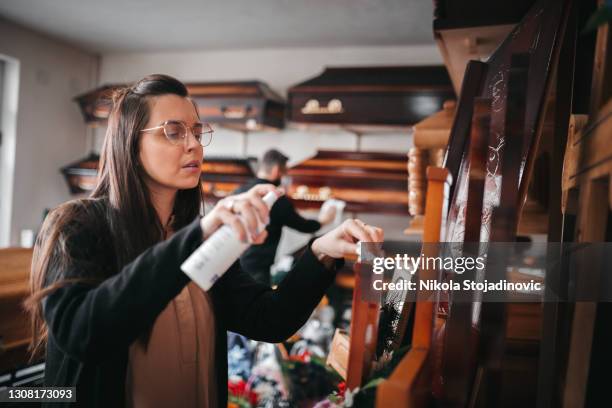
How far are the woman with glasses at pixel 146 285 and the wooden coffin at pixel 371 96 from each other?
10.9 ft

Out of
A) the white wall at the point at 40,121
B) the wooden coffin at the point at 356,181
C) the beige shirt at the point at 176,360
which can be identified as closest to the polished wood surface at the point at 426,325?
the beige shirt at the point at 176,360

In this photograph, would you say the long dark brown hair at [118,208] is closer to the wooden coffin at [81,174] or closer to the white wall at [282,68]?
the white wall at [282,68]

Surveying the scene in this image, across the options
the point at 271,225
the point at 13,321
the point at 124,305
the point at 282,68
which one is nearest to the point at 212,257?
the point at 124,305

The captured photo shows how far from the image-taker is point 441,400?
81 cm

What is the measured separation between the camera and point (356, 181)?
435cm

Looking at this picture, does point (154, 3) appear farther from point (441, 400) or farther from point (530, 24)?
point (441, 400)

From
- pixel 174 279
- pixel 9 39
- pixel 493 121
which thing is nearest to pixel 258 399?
pixel 174 279

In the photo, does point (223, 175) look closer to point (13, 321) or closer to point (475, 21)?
point (13, 321)

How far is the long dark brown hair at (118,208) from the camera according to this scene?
932 mm

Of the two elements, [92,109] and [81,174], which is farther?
[81,174]

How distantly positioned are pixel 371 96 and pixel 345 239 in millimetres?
3484

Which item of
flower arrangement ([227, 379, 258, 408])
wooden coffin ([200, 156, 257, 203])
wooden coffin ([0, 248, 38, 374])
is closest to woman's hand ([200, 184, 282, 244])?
wooden coffin ([0, 248, 38, 374])

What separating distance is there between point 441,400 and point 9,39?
582 centimetres

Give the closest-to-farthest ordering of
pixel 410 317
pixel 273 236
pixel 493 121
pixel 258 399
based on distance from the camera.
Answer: pixel 493 121 < pixel 410 317 < pixel 258 399 < pixel 273 236
